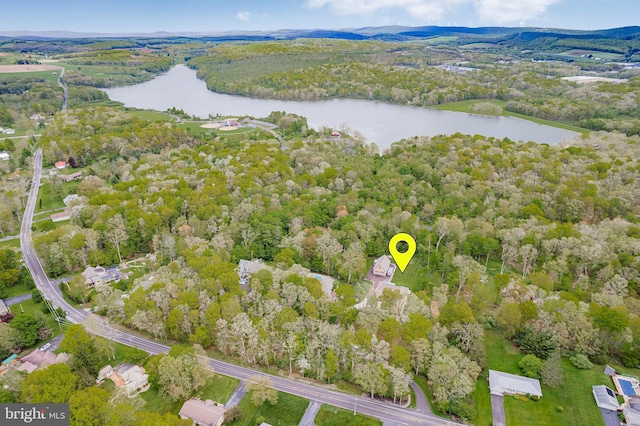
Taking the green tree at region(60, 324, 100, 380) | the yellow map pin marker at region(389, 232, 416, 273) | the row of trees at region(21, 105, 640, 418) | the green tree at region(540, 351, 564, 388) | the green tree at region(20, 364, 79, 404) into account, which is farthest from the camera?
the yellow map pin marker at region(389, 232, 416, 273)

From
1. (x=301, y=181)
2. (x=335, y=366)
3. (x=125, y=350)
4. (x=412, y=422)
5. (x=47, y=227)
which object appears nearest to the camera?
(x=412, y=422)

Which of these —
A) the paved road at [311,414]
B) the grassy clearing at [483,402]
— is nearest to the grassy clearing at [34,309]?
the paved road at [311,414]

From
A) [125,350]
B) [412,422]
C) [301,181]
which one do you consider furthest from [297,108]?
[412,422]

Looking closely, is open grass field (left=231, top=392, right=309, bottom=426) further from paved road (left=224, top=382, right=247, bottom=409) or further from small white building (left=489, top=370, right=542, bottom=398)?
small white building (left=489, top=370, right=542, bottom=398)

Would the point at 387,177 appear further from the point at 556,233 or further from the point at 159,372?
the point at 159,372

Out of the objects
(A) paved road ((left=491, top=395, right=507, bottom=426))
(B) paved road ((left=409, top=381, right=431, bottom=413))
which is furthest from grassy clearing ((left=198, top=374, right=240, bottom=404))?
(A) paved road ((left=491, top=395, right=507, bottom=426))

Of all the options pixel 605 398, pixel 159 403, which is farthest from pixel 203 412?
pixel 605 398
